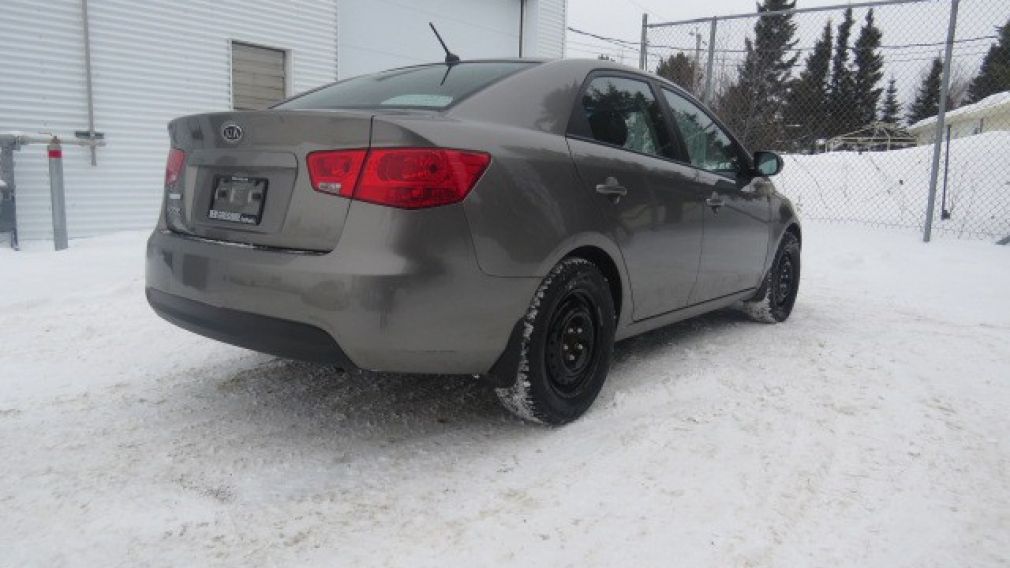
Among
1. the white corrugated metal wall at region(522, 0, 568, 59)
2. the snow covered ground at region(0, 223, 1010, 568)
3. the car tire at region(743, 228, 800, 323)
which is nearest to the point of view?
the snow covered ground at region(0, 223, 1010, 568)

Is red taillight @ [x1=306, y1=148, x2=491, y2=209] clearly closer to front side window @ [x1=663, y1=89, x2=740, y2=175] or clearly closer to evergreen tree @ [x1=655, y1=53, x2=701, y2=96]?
front side window @ [x1=663, y1=89, x2=740, y2=175]

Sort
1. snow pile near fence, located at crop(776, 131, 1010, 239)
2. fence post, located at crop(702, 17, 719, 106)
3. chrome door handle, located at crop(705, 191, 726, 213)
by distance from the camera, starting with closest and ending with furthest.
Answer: chrome door handle, located at crop(705, 191, 726, 213) < fence post, located at crop(702, 17, 719, 106) < snow pile near fence, located at crop(776, 131, 1010, 239)

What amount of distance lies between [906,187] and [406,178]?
13.6m

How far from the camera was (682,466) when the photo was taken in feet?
8.38

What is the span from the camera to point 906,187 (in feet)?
43.4

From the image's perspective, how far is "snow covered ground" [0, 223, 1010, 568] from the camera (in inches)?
80.0

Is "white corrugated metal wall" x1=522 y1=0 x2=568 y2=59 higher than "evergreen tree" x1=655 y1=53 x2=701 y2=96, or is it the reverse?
"white corrugated metal wall" x1=522 y1=0 x2=568 y2=59

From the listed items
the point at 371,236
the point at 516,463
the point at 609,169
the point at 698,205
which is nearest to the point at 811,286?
the point at 698,205

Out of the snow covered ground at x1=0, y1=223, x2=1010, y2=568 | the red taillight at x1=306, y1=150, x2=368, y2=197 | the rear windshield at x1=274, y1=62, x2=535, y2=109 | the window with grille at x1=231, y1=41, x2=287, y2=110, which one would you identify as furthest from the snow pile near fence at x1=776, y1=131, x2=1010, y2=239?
the red taillight at x1=306, y1=150, x2=368, y2=197

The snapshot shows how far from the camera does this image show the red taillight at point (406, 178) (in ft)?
7.43

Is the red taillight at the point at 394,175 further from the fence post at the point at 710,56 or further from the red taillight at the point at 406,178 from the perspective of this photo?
the fence post at the point at 710,56

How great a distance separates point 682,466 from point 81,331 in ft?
12.0

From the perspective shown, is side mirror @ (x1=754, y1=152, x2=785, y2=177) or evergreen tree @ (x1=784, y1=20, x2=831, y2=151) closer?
side mirror @ (x1=754, y1=152, x2=785, y2=177)

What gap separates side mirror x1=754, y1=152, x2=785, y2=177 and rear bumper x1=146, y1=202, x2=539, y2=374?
2639 millimetres
